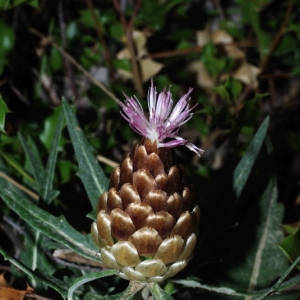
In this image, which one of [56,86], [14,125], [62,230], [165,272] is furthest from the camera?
[56,86]

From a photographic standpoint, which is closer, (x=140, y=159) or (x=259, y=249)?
(x=140, y=159)

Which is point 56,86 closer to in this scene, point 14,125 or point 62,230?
point 14,125

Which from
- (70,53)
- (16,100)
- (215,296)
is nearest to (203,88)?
(70,53)

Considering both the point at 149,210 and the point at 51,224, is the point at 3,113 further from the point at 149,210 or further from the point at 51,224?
the point at 149,210

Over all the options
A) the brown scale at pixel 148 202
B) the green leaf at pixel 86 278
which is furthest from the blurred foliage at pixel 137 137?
the brown scale at pixel 148 202

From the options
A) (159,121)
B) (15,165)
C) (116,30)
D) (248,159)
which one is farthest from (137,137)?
(159,121)
